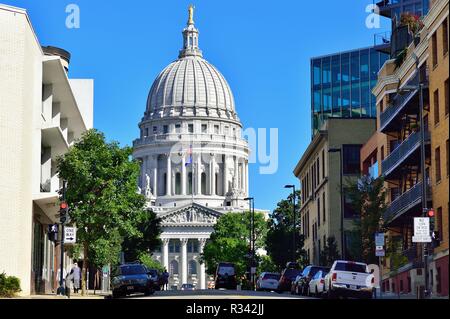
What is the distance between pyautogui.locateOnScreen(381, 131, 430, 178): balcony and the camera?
56.5 meters

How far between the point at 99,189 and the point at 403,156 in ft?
57.3

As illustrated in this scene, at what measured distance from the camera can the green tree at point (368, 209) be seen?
61312mm

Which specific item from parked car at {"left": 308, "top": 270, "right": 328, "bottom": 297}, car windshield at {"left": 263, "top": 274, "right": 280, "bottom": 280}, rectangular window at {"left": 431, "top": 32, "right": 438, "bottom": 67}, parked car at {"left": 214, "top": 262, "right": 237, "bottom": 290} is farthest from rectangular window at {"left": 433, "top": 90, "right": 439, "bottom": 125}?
parked car at {"left": 214, "top": 262, "right": 237, "bottom": 290}

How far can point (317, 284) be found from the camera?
4981 centimetres

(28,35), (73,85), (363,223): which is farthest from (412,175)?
(73,85)

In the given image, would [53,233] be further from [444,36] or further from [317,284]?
[444,36]

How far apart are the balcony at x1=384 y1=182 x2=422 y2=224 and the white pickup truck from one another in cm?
1042

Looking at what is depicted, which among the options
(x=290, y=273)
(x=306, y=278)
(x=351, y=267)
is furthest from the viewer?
(x=290, y=273)

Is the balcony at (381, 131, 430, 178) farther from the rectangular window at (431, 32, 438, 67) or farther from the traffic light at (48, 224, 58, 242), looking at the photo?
the traffic light at (48, 224, 58, 242)

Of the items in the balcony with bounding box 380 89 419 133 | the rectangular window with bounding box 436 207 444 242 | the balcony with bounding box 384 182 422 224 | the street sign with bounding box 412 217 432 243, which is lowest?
the street sign with bounding box 412 217 432 243

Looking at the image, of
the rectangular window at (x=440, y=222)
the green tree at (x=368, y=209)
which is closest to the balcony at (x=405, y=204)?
the green tree at (x=368, y=209)

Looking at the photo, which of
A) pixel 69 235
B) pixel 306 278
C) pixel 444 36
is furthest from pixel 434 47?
pixel 69 235

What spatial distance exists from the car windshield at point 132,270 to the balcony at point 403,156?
15.9 meters
